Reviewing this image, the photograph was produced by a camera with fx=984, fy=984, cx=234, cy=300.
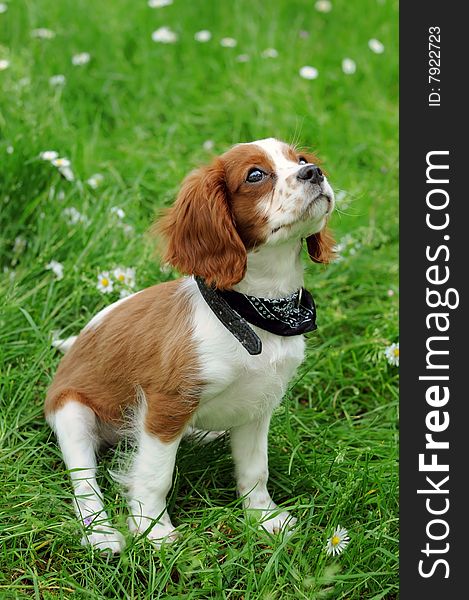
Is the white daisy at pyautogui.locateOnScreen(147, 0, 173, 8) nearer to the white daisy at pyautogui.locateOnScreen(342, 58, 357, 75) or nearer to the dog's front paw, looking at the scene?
the white daisy at pyautogui.locateOnScreen(342, 58, 357, 75)

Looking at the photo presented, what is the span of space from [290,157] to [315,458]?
112cm

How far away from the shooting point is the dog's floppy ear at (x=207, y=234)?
10.1ft

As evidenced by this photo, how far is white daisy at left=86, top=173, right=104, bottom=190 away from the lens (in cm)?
502

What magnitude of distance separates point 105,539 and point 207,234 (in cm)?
105

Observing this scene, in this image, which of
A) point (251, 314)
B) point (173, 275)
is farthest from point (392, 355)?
point (251, 314)

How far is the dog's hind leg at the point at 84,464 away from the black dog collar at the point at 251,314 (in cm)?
71

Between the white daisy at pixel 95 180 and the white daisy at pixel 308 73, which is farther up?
the white daisy at pixel 308 73

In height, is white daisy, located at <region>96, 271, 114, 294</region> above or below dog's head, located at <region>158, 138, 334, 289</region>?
above

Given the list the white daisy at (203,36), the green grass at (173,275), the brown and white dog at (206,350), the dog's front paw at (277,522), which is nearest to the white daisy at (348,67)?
the green grass at (173,275)

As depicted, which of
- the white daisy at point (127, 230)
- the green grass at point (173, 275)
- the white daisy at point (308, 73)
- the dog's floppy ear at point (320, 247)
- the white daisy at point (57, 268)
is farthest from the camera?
the white daisy at point (308, 73)

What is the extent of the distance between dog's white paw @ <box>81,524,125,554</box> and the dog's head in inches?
34.6

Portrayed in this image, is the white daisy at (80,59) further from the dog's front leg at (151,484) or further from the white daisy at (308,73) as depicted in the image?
the dog's front leg at (151,484)

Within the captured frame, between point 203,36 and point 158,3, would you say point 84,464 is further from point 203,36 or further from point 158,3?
point 158,3

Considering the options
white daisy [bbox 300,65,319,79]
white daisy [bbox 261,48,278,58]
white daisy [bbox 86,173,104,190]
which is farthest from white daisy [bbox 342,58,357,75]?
white daisy [bbox 86,173,104,190]
